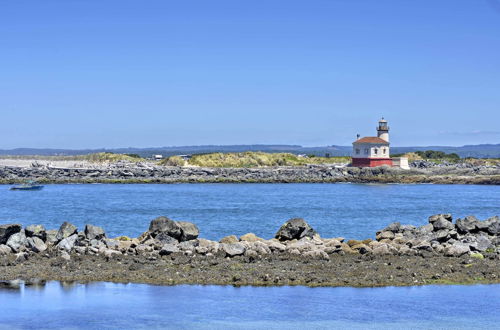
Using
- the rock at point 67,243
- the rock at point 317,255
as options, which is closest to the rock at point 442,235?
the rock at point 317,255

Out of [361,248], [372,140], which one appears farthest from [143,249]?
[372,140]

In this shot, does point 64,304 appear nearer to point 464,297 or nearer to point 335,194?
point 464,297

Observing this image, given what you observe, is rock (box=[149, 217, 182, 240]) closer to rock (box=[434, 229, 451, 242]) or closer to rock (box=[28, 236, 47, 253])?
rock (box=[28, 236, 47, 253])

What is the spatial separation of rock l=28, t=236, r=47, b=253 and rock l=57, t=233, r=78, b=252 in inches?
16.5

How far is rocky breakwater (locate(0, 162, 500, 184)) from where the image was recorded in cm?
7712

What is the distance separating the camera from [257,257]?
19.7 metres

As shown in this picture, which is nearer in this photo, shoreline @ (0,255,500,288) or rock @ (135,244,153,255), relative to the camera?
shoreline @ (0,255,500,288)

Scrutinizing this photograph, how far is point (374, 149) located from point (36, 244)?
5966cm

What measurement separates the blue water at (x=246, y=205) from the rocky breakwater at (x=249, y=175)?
3605 mm

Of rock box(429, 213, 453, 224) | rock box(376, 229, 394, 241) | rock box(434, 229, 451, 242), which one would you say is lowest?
rock box(376, 229, 394, 241)

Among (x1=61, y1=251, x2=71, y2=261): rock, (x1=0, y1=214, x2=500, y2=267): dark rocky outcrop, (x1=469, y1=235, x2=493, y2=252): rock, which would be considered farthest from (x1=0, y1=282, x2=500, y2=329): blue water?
(x1=469, y1=235, x2=493, y2=252): rock

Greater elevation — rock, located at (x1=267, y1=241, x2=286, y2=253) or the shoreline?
rock, located at (x1=267, y1=241, x2=286, y2=253)

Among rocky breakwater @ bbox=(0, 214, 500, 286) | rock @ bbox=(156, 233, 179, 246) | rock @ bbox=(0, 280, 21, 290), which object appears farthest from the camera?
rock @ bbox=(156, 233, 179, 246)

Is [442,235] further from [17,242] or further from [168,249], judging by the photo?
[17,242]
